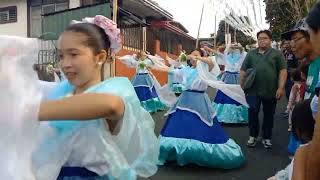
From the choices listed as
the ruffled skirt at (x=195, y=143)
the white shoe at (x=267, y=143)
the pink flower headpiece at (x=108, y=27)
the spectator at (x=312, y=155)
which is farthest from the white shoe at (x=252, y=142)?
the spectator at (x=312, y=155)

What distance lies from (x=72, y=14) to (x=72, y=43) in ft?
37.5

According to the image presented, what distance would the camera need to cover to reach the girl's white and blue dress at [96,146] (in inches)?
60.4

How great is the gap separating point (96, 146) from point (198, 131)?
358 cm

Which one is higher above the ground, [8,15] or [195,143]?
[8,15]

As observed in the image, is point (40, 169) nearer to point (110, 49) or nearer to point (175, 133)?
point (110, 49)

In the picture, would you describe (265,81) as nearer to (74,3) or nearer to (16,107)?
(16,107)

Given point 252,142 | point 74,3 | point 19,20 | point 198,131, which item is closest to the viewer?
point 198,131

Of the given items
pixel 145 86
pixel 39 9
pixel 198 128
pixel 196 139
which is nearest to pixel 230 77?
pixel 145 86

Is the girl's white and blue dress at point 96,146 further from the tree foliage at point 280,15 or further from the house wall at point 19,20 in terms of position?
the house wall at point 19,20

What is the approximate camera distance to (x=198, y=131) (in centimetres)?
511

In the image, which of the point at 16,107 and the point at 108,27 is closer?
the point at 16,107

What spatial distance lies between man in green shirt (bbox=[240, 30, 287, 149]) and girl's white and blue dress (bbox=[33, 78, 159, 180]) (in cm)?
435

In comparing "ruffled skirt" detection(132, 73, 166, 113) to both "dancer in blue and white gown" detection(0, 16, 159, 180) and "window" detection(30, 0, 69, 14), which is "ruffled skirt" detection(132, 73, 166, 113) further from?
"dancer in blue and white gown" detection(0, 16, 159, 180)

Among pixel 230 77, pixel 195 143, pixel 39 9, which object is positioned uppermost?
pixel 39 9
